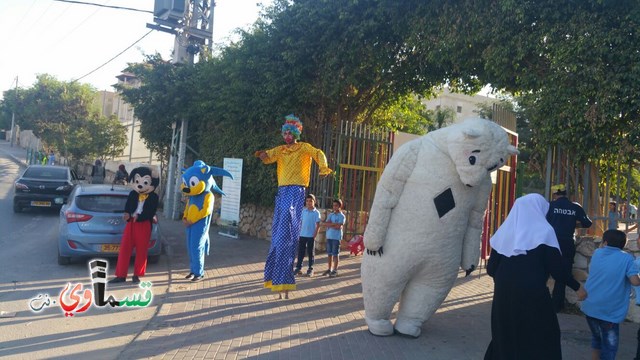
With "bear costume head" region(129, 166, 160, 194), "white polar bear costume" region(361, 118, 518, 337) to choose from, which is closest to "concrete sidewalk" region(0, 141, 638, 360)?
"white polar bear costume" region(361, 118, 518, 337)

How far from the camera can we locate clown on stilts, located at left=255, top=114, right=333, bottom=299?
22.9 ft

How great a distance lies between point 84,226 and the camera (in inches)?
335

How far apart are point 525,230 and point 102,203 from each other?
23.4ft

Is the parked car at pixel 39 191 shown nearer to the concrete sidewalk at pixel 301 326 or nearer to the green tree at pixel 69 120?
the concrete sidewalk at pixel 301 326

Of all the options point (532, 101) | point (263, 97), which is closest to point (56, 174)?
point (263, 97)

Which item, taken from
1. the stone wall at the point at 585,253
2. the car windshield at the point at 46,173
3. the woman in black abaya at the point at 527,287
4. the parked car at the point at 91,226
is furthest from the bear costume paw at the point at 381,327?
the car windshield at the point at 46,173

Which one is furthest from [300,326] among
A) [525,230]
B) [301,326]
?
[525,230]

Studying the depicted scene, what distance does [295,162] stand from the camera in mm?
7055

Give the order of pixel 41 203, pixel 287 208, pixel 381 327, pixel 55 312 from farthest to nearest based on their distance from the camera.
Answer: pixel 41 203 → pixel 287 208 → pixel 55 312 → pixel 381 327

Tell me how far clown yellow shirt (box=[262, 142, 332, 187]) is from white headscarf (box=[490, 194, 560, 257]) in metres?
3.24

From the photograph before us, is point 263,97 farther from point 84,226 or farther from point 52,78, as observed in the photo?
point 52,78

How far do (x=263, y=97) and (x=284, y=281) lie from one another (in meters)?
6.30

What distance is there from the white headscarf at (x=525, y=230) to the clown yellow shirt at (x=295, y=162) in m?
3.24

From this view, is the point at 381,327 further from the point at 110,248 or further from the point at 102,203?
the point at 102,203
